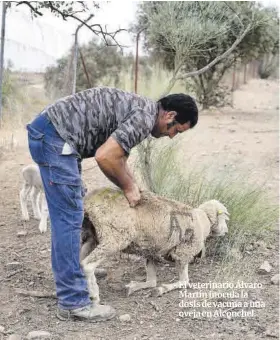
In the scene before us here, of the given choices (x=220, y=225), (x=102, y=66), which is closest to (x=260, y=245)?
(x=220, y=225)

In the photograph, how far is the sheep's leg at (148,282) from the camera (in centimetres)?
468

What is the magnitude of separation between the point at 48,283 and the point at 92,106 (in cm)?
169

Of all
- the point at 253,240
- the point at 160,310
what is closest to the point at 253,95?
the point at 253,240

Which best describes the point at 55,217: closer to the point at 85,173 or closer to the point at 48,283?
the point at 48,283

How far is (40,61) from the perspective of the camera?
9906 mm

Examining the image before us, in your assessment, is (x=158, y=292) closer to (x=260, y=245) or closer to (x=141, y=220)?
(x=141, y=220)

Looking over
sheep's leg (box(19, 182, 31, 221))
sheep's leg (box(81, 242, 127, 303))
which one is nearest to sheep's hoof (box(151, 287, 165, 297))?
sheep's leg (box(81, 242, 127, 303))

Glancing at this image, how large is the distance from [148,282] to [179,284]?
0.26 metres

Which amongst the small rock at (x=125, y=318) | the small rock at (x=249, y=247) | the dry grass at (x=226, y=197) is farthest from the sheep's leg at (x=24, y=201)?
the small rock at (x=125, y=318)

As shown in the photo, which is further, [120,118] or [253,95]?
[253,95]

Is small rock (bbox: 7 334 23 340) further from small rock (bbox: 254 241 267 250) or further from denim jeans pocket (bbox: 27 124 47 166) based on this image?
small rock (bbox: 254 241 267 250)

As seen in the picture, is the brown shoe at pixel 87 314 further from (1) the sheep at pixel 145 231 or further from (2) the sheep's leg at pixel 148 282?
(2) the sheep's leg at pixel 148 282

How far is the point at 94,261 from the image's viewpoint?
4230 millimetres

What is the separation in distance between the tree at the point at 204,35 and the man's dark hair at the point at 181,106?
7.89 ft
